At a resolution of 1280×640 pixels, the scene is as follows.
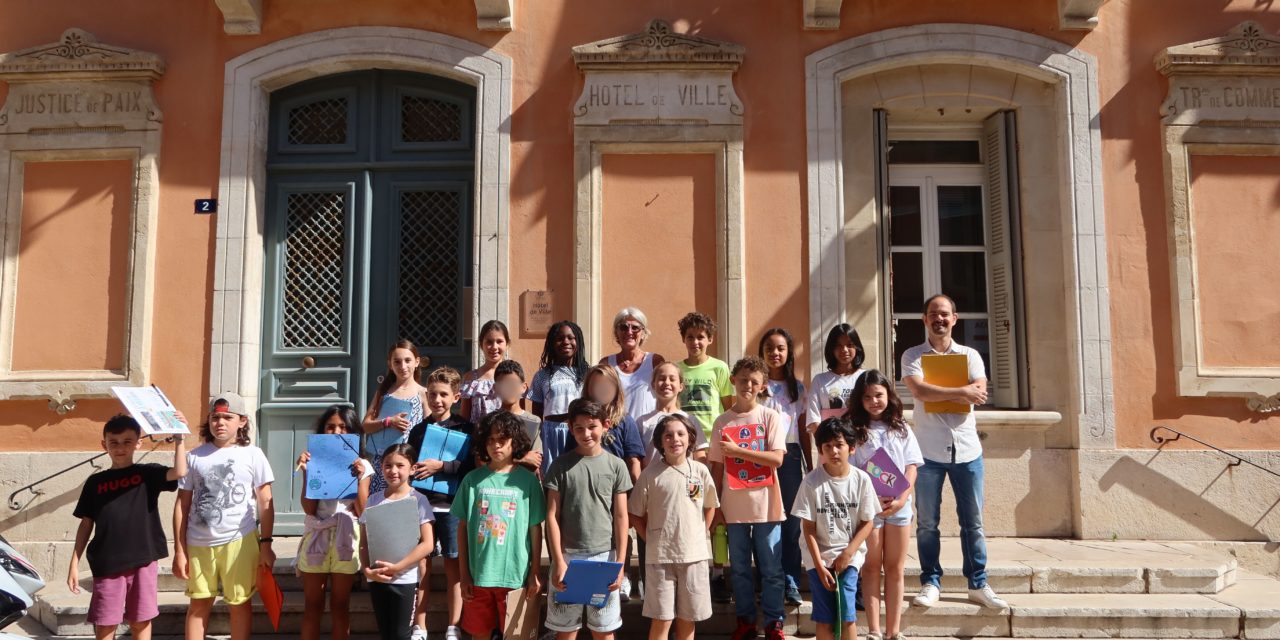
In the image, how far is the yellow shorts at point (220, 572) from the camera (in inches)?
194

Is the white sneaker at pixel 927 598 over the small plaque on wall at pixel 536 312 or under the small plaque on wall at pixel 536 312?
under

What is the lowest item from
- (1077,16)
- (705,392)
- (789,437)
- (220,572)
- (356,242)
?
(220,572)

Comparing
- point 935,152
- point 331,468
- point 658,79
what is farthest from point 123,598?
point 935,152

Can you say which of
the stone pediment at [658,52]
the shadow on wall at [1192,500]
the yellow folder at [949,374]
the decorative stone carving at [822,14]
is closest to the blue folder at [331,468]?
the yellow folder at [949,374]

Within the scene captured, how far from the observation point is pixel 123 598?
4.91 metres

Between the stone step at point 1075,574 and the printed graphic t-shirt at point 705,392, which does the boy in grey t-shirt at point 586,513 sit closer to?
the printed graphic t-shirt at point 705,392

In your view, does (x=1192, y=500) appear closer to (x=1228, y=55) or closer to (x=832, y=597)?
(x=1228, y=55)

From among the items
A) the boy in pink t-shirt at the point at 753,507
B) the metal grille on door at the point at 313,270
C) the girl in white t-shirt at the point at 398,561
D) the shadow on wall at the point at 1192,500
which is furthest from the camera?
the metal grille on door at the point at 313,270

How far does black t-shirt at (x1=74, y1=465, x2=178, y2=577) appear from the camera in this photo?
488cm

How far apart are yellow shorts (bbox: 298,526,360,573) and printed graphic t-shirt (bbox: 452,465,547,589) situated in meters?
0.66

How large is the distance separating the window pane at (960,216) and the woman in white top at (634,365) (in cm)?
338

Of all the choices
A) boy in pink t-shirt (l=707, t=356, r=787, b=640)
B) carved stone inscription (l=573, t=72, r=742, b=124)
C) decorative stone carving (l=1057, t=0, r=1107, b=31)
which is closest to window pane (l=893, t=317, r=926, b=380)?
carved stone inscription (l=573, t=72, r=742, b=124)

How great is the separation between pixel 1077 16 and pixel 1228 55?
1119 millimetres

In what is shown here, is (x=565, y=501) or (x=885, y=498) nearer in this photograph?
(x=565, y=501)
